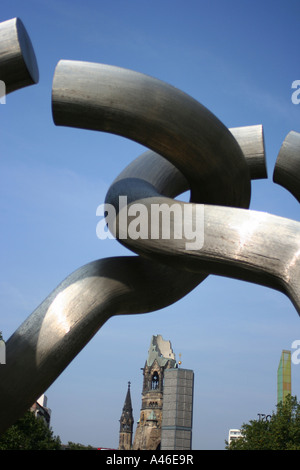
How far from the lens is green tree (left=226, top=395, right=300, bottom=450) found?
3312 cm

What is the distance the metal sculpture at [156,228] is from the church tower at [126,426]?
86.8 metres

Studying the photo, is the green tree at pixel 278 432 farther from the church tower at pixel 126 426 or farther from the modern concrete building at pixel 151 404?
the church tower at pixel 126 426

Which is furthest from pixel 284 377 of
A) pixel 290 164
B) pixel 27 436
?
pixel 290 164

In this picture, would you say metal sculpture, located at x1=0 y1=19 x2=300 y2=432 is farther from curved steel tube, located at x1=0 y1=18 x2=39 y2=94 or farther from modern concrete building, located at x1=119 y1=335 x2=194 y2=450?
modern concrete building, located at x1=119 y1=335 x2=194 y2=450

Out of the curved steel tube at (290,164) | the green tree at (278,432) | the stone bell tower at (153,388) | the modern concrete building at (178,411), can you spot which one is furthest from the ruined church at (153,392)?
the curved steel tube at (290,164)

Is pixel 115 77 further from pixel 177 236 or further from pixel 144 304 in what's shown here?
pixel 144 304

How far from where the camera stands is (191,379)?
30391 millimetres

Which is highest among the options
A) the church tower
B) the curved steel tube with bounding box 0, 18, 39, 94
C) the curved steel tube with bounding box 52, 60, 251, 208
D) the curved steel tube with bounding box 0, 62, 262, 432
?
the church tower

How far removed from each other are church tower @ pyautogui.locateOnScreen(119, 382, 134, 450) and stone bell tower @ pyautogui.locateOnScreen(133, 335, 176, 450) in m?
8.03

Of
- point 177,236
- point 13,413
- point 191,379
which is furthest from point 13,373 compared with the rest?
point 191,379

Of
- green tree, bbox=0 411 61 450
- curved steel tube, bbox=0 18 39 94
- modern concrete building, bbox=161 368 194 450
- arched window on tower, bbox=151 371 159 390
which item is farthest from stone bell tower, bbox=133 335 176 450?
curved steel tube, bbox=0 18 39 94

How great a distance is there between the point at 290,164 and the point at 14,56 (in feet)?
9.34

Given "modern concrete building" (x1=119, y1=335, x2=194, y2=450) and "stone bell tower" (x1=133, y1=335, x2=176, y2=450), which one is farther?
"stone bell tower" (x1=133, y1=335, x2=176, y2=450)

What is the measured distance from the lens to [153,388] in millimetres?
84438
